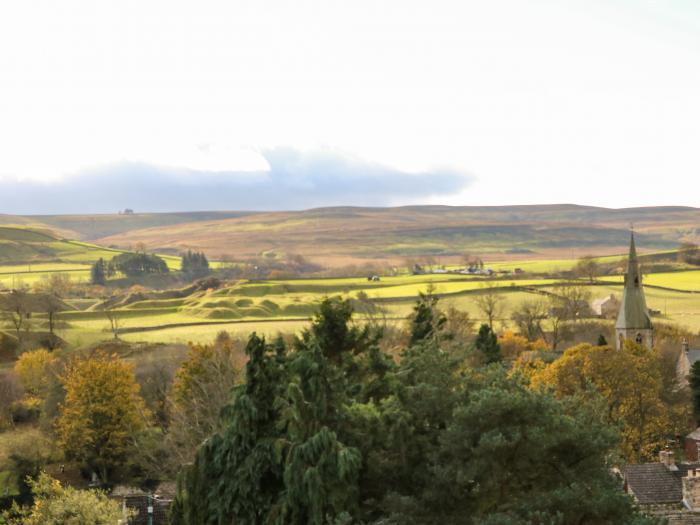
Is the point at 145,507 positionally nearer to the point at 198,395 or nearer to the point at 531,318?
the point at 198,395

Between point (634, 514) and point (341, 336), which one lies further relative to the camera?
point (341, 336)

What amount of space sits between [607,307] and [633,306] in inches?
1103

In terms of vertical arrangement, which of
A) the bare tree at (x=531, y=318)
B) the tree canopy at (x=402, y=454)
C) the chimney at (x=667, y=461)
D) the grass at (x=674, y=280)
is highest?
the tree canopy at (x=402, y=454)

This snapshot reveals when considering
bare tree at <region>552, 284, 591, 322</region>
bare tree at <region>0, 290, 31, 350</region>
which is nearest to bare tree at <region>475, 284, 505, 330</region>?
bare tree at <region>552, 284, 591, 322</region>

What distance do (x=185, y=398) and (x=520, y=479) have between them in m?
34.1

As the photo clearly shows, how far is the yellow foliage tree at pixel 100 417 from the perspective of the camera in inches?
1842

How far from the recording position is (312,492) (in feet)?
65.7

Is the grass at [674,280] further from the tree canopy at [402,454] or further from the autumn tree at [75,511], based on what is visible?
the tree canopy at [402,454]

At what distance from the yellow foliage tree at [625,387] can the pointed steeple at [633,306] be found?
22659 mm

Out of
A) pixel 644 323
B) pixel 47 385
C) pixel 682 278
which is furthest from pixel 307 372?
pixel 682 278

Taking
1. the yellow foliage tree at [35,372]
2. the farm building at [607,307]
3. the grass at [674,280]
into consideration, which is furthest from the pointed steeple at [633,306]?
the yellow foliage tree at [35,372]

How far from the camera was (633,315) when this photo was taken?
7162 centimetres

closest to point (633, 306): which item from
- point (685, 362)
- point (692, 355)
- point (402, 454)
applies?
point (685, 362)

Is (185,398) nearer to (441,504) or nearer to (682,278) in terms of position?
(441,504)
